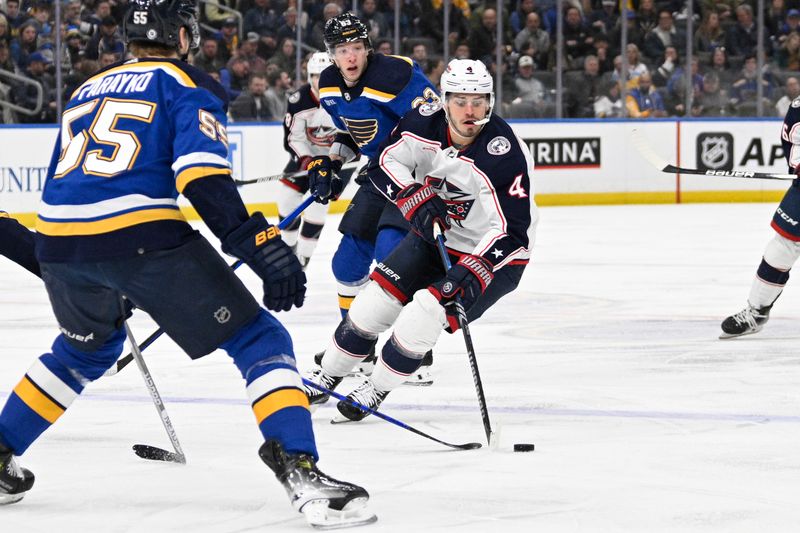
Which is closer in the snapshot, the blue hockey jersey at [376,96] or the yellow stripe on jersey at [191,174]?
the yellow stripe on jersey at [191,174]

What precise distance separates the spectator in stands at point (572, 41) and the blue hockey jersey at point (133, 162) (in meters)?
10.6

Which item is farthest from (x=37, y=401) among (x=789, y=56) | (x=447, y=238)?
(x=789, y=56)

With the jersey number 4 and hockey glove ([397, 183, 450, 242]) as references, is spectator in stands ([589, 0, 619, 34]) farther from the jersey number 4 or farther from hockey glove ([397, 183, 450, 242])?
the jersey number 4

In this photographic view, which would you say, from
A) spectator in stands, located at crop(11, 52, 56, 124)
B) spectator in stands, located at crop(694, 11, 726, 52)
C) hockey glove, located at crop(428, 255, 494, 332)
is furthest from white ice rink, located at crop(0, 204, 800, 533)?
spectator in stands, located at crop(694, 11, 726, 52)

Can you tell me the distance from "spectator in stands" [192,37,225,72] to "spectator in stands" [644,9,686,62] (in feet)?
13.4

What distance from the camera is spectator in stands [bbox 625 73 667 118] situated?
43.8 feet

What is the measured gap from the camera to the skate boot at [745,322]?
19.2 ft

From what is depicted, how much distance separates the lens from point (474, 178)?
4.18m

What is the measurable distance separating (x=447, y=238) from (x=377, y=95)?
0.88 metres

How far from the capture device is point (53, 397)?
314cm

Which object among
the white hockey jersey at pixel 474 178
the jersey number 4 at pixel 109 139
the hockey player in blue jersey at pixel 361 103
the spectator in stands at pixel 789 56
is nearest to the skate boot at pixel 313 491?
the jersey number 4 at pixel 109 139

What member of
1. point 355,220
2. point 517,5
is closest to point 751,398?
point 355,220

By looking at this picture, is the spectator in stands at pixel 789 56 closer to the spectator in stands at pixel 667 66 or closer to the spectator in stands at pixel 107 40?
the spectator in stands at pixel 667 66

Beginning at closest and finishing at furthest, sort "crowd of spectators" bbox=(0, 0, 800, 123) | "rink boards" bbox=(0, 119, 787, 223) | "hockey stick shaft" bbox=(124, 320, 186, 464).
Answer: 1. "hockey stick shaft" bbox=(124, 320, 186, 464)
2. "crowd of spectators" bbox=(0, 0, 800, 123)
3. "rink boards" bbox=(0, 119, 787, 223)
